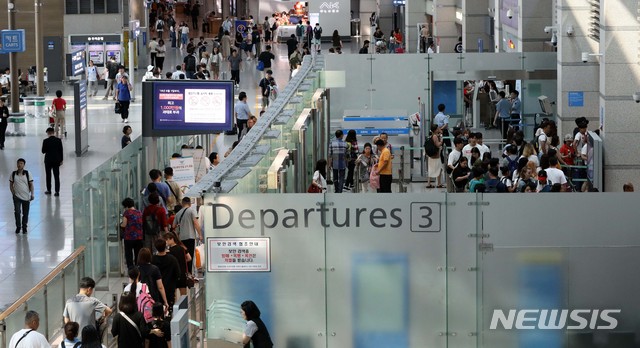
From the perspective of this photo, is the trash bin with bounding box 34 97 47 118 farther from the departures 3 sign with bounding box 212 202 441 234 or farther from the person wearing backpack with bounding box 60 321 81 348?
the person wearing backpack with bounding box 60 321 81 348

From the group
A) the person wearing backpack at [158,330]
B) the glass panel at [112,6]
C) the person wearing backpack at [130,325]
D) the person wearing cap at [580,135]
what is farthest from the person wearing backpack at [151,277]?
the glass panel at [112,6]

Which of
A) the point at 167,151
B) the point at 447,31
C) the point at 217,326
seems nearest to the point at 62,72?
the point at 447,31

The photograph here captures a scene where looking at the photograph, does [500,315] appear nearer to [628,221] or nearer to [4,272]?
[628,221]

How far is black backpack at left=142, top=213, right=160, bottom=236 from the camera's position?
18188mm

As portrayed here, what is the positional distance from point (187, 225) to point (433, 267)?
5562 millimetres

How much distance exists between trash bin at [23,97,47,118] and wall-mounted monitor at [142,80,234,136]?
17.8 metres

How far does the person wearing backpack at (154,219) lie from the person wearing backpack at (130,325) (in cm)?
516

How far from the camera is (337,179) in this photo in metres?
23.4

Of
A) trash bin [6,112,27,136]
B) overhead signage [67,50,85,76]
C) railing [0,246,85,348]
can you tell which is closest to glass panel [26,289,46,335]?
railing [0,246,85,348]

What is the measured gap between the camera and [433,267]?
1286 cm

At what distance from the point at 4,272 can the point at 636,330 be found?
961 centimetres

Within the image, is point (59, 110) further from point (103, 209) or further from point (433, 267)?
point (433, 267)

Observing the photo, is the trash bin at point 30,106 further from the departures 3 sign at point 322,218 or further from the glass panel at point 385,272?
the glass panel at point 385,272

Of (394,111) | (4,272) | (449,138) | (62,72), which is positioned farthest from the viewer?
(62,72)
